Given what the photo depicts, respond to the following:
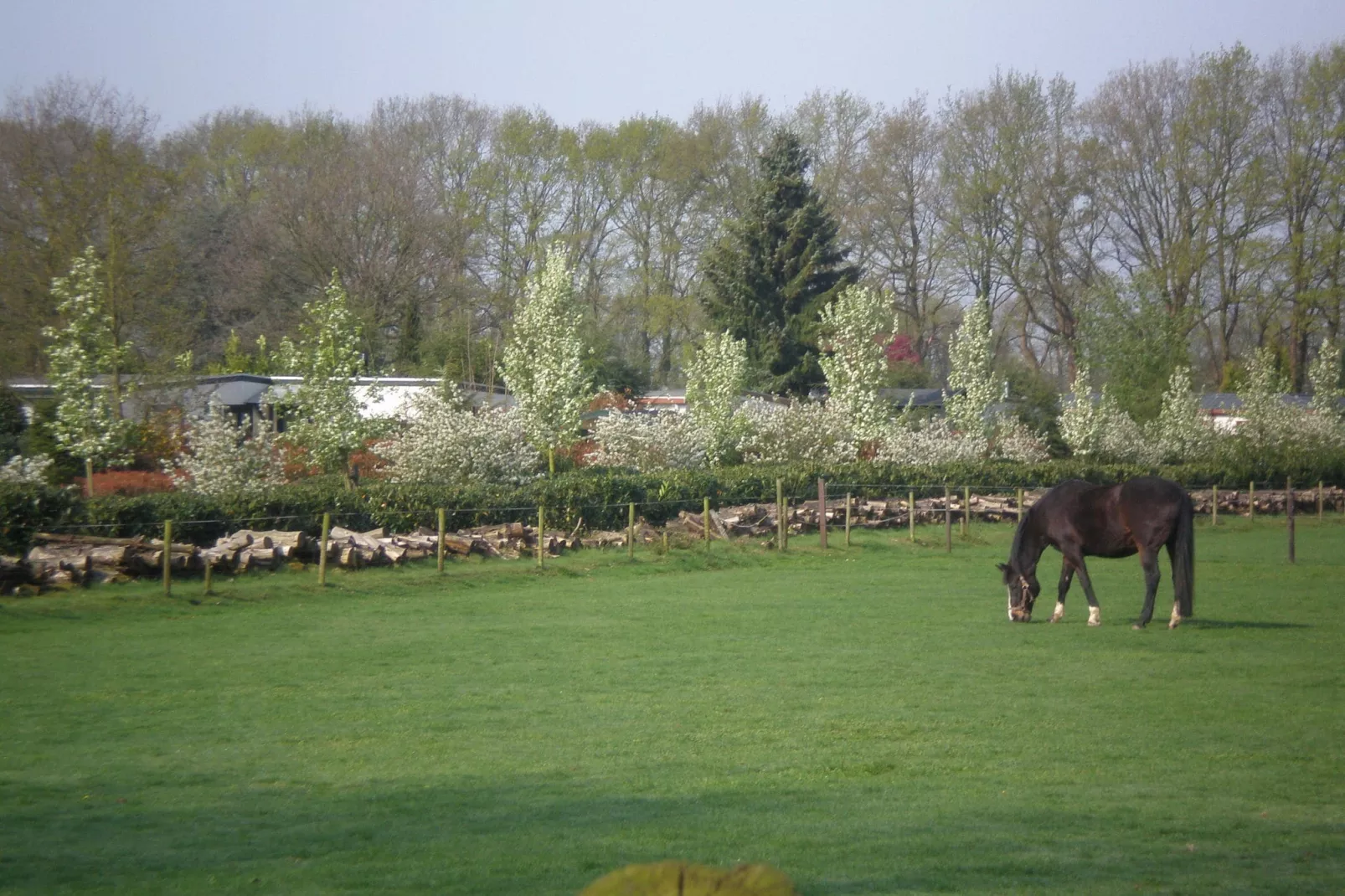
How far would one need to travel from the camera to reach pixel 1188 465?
3969 centimetres

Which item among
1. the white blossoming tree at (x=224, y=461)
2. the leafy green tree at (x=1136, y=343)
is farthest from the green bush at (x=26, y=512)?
the leafy green tree at (x=1136, y=343)

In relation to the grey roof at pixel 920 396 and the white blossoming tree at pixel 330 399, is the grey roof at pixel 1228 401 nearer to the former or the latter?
the grey roof at pixel 920 396

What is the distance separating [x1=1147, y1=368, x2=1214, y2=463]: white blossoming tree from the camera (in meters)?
45.2

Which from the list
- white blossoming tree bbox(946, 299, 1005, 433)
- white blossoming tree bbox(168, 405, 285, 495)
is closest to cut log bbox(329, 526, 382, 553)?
white blossoming tree bbox(168, 405, 285, 495)

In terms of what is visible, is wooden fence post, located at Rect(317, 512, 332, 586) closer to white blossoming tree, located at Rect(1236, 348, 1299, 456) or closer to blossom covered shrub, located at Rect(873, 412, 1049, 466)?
blossom covered shrub, located at Rect(873, 412, 1049, 466)

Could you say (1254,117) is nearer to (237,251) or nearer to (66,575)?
(237,251)

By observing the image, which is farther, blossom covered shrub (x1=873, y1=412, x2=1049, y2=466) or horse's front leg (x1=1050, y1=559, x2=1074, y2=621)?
blossom covered shrub (x1=873, y1=412, x2=1049, y2=466)

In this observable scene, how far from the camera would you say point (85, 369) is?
92.9 ft

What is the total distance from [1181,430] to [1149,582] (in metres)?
34.0

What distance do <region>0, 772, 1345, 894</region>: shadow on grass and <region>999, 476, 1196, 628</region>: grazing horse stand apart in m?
8.16

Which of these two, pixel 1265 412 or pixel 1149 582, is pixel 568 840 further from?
pixel 1265 412

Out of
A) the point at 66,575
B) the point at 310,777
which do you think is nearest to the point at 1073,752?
the point at 310,777

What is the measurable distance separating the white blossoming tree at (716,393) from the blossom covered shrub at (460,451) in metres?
7.36

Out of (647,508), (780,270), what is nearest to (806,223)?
(780,270)
